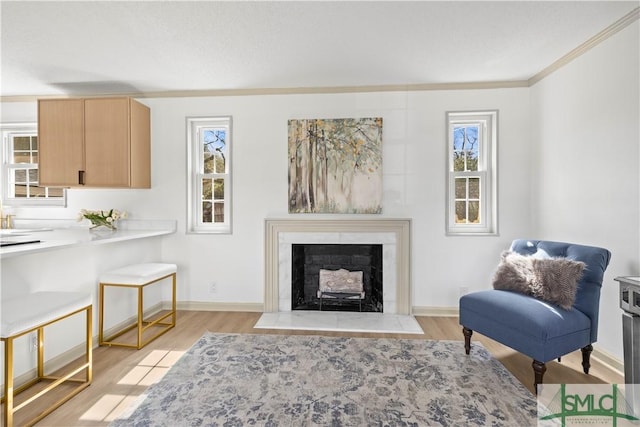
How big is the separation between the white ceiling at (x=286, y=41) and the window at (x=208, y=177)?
527mm

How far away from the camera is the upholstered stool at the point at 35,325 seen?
1601 millimetres

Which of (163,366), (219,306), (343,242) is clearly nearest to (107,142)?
(219,306)

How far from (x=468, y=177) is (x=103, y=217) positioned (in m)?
4.03

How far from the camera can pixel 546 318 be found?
1.99m

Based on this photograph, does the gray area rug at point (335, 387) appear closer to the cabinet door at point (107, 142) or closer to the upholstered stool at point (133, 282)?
the upholstered stool at point (133, 282)

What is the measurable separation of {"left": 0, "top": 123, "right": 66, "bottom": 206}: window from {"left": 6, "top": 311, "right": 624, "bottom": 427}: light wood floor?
2.43 m

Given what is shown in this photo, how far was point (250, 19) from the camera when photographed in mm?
2170

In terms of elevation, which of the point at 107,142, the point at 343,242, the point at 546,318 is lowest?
the point at 546,318

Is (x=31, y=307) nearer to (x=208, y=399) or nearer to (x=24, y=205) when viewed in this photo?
(x=208, y=399)

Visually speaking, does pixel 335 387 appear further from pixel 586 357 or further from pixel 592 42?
pixel 592 42

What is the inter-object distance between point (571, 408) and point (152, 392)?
262cm

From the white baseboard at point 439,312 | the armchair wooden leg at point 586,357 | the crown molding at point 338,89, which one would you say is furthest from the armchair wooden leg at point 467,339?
the crown molding at point 338,89

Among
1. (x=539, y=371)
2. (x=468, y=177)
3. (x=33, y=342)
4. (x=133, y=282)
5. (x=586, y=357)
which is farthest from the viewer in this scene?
(x=468, y=177)

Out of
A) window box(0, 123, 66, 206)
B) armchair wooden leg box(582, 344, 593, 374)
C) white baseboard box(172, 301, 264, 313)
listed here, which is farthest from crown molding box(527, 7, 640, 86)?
window box(0, 123, 66, 206)
